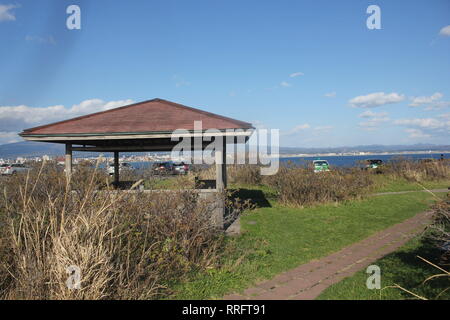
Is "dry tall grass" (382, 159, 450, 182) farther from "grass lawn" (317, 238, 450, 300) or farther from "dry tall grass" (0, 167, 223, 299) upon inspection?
"dry tall grass" (0, 167, 223, 299)

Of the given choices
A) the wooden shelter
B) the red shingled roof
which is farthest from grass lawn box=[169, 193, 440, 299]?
the red shingled roof

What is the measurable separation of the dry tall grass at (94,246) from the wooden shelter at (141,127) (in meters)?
2.75

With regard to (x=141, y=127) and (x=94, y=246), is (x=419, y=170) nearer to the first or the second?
(x=141, y=127)

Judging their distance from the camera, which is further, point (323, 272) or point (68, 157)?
point (68, 157)

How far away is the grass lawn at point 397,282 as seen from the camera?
4371mm

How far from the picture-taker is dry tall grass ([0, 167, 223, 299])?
147 inches

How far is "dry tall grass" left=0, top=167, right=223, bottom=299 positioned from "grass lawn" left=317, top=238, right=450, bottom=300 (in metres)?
2.24

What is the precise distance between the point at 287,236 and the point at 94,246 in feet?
17.1

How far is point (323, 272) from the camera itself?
17.7ft

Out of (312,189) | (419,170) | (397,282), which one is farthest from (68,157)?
(419,170)

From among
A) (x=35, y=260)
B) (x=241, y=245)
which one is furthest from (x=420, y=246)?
(x=35, y=260)

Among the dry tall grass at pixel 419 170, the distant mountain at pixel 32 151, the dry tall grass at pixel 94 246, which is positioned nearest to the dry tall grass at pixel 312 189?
the dry tall grass at pixel 94 246

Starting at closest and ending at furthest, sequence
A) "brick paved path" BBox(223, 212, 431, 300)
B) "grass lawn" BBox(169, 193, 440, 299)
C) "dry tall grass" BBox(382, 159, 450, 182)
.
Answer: "brick paved path" BBox(223, 212, 431, 300), "grass lawn" BBox(169, 193, 440, 299), "dry tall grass" BBox(382, 159, 450, 182)

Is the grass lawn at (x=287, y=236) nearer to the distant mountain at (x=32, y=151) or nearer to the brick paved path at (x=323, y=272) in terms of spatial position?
the brick paved path at (x=323, y=272)
